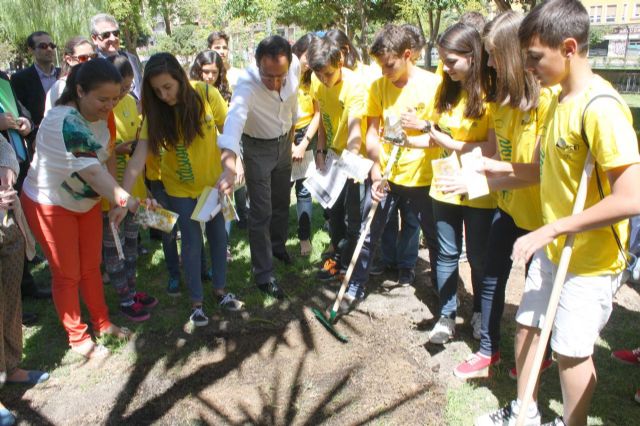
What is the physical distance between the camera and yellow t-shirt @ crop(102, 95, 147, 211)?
3871mm

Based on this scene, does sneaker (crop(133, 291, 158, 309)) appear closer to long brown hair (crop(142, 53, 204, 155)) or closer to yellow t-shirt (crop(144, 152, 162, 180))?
yellow t-shirt (crop(144, 152, 162, 180))

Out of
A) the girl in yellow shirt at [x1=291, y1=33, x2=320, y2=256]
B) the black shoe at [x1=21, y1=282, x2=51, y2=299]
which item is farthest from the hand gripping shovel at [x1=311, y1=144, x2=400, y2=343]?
the black shoe at [x1=21, y1=282, x2=51, y2=299]

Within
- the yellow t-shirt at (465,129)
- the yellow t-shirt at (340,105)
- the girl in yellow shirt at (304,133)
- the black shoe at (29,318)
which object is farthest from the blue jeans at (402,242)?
the black shoe at (29,318)

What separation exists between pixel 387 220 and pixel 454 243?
0.68 meters

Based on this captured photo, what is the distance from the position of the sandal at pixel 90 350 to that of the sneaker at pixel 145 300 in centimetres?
63

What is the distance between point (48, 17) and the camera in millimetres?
20453

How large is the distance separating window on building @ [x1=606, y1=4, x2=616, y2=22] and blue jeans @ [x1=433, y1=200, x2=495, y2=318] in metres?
60.2

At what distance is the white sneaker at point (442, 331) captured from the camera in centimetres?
331

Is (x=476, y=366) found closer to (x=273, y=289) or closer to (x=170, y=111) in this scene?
(x=273, y=289)

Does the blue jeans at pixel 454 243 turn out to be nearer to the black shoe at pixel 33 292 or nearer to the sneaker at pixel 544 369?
the sneaker at pixel 544 369

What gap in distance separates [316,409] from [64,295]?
176 cm

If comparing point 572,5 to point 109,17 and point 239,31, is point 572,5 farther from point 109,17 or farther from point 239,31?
point 239,31

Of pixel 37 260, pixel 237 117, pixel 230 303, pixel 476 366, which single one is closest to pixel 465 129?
pixel 476 366

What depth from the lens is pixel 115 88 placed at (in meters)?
3.01
